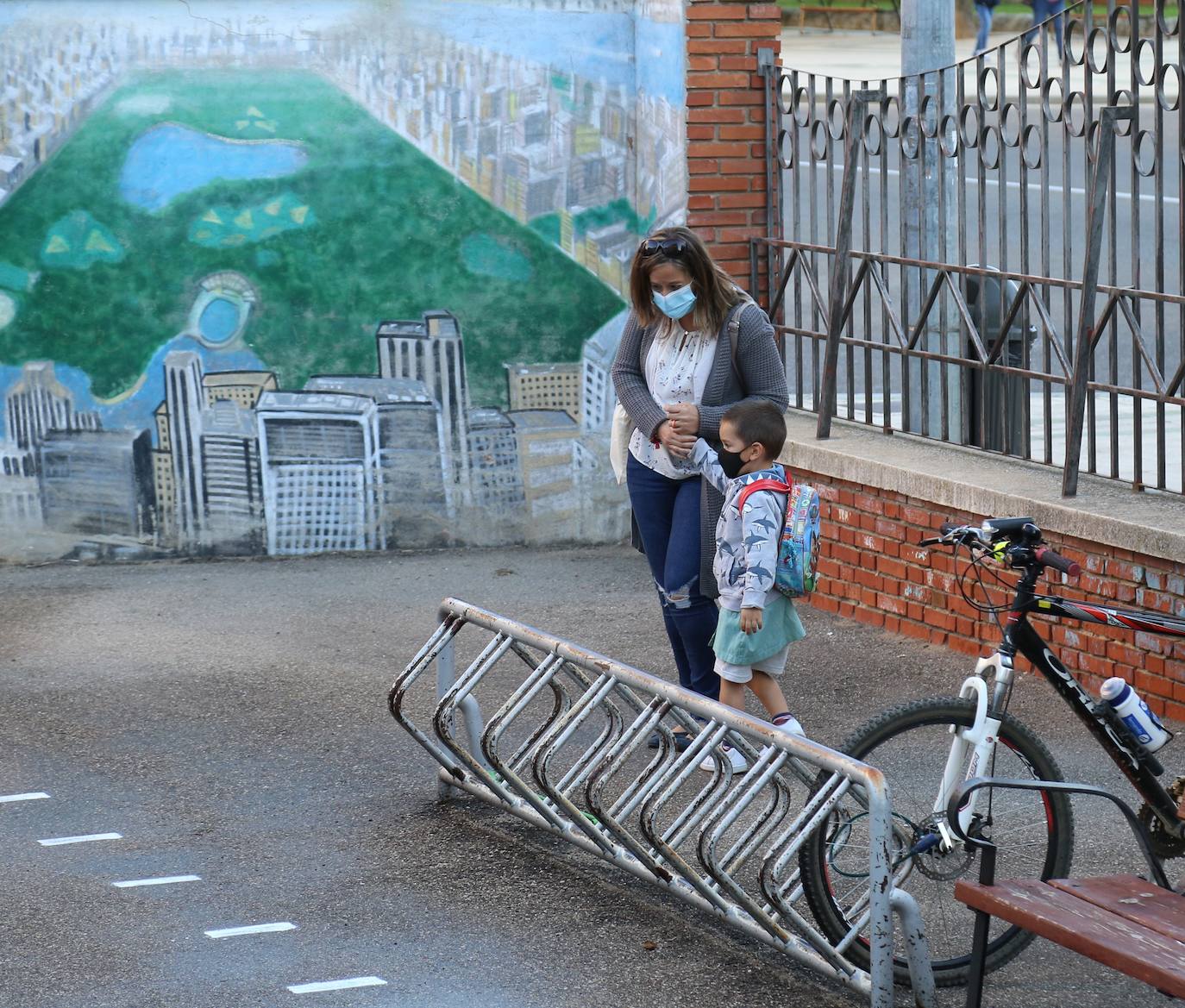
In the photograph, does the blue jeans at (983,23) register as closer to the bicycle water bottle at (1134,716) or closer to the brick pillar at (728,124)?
the brick pillar at (728,124)

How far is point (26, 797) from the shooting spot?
5.63m

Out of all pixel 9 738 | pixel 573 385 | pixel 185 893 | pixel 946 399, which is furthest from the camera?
pixel 573 385

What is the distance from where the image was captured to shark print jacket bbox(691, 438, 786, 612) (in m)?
5.27

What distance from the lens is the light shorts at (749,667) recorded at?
5.45 meters

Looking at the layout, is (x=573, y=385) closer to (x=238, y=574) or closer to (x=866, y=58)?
(x=238, y=574)

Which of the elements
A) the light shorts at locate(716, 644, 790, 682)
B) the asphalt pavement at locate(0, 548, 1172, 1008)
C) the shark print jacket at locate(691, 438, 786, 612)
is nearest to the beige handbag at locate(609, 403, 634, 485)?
the shark print jacket at locate(691, 438, 786, 612)

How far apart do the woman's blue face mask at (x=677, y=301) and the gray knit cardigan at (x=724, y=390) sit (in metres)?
0.15

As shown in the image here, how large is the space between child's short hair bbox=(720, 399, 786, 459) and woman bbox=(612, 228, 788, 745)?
39cm

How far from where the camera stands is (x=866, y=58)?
31.7 metres

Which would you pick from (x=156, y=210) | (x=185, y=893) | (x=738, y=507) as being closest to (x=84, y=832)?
(x=185, y=893)

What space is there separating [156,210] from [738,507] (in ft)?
13.8

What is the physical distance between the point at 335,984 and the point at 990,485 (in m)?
3.40

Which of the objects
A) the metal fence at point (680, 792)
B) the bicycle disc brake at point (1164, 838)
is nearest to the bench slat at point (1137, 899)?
the metal fence at point (680, 792)

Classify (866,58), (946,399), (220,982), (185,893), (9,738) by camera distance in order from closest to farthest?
(220,982) → (185,893) → (9,738) → (946,399) → (866,58)
